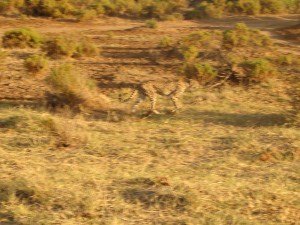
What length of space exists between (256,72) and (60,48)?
617 centimetres

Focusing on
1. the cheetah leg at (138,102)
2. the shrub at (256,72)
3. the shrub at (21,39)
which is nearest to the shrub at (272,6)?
the shrub at (21,39)

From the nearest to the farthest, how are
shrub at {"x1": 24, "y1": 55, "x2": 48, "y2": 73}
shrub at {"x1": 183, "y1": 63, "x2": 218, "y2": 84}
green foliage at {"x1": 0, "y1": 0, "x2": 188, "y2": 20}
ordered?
shrub at {"x1": 183, "y1": 63, "x2": 218, "y2": 84}, shrub at {"x1": 24, "y1": 55, "x2": 48, "y2": 73}, green foliage at {"x1": 0, "y1": 0, "x2": 188, "y2": 20}

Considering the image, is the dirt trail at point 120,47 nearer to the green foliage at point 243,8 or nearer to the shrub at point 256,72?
the green foliage at point 243,8

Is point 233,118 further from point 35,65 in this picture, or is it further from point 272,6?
point 272,6

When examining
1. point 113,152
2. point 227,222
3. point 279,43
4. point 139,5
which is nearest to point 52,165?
point 113,152

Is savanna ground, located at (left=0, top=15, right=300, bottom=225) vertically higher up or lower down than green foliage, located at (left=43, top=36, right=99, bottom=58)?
lower down

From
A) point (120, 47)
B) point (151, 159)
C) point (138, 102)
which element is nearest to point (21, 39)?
point (120, 47)

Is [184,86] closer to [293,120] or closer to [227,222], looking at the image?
[293,120]

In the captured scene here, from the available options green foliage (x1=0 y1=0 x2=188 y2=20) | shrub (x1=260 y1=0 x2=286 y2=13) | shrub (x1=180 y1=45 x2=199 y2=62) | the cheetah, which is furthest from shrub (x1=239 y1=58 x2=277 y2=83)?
shrub (x1=260 y1=0 x2=286 y2=13)

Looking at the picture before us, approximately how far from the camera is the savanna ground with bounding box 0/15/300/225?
648 cm

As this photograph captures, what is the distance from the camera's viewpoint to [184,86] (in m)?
11.5

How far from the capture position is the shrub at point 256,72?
13.8 m

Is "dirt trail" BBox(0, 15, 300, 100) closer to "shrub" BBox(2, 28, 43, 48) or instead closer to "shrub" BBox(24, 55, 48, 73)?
"shrub" BBox(24, 55, 48, 73)

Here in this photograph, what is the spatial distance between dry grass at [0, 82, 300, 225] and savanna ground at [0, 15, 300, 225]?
16 millimetres
